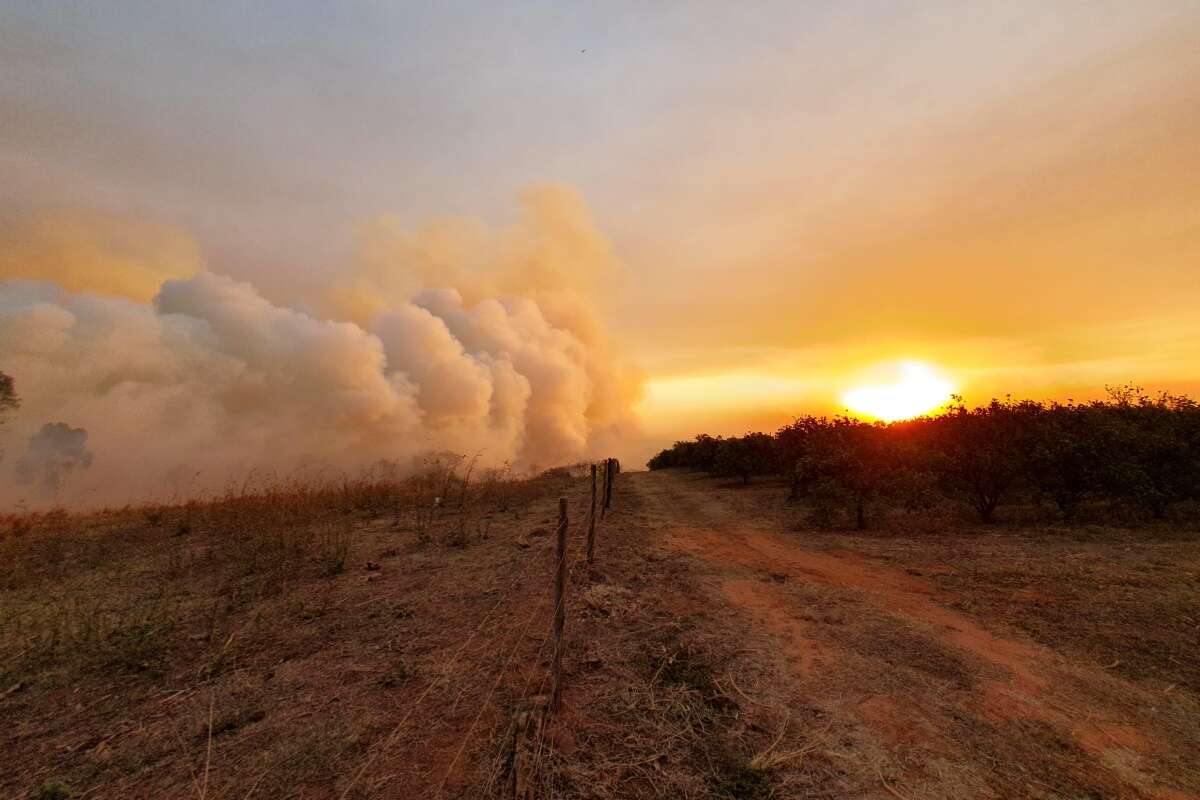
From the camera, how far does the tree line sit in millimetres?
→ 11242

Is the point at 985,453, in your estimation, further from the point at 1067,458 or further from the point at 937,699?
the point at 937,699

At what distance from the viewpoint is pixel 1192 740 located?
4035 millimetres

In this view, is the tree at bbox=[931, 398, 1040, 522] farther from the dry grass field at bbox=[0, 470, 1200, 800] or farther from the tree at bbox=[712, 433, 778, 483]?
the tree at bbox=[712, 433, 778, 483]

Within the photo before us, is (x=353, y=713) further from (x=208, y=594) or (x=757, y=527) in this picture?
(x=757, y=527)

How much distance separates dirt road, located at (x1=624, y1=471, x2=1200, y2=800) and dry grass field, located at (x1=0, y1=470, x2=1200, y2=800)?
30 mm

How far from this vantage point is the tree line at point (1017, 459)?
1124 cm

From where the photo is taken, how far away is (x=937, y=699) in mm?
4680

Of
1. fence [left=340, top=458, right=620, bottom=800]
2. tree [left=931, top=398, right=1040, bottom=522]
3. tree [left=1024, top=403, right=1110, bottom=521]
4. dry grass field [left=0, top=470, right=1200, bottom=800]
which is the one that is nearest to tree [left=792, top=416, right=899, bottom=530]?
tree [left=931, top=398, right=1040, bottom=522]

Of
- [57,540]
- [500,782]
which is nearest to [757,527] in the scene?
[500,782]

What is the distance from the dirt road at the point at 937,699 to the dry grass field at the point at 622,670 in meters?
0.03

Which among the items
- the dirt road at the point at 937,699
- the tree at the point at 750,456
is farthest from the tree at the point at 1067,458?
the tree at the point at 750,456

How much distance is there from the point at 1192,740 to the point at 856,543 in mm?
7631

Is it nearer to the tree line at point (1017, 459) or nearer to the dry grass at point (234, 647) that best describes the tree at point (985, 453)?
the tree line at point (1017, 459)

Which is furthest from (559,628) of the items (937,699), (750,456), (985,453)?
(750,456)
